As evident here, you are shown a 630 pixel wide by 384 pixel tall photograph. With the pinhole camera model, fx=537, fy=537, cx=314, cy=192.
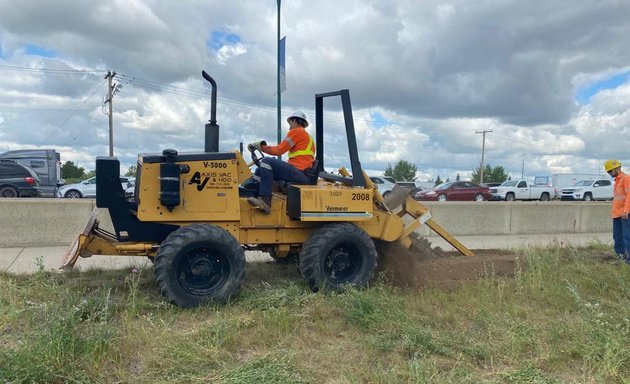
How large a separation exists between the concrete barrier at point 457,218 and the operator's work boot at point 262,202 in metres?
5.12

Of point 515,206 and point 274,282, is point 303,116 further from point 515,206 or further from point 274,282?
point 515,206

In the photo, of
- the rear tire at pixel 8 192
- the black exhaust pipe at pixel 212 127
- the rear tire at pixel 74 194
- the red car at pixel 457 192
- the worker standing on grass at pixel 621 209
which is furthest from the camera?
the red car at pixel 457 192

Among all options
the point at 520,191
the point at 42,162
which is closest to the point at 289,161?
the point at 42,162

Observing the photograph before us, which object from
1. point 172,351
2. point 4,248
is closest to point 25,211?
point 4,248

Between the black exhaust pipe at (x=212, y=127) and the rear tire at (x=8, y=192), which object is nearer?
the black exhaust pipe at (x=212, y=127)

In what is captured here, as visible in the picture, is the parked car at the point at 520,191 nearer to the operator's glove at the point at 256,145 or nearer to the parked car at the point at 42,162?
the parked car at the point at 42,162

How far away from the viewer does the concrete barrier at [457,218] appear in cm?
962

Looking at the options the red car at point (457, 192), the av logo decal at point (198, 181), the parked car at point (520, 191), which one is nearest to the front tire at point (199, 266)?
the av logo decal at point (198, 181)

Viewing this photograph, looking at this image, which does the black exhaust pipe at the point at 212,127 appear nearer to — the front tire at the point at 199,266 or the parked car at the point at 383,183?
the front tire at the point at 199,266

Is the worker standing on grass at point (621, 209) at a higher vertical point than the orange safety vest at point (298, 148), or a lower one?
lower

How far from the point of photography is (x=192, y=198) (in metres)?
5.75

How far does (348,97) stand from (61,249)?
19.7 ft

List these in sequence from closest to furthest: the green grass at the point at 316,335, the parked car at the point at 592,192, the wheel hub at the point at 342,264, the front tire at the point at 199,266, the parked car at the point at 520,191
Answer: the green grass at the point at 316,335 < the front tire at the point at 199,266 < the wheel hub at the point at 342,264 < the parked car at the point at 520,191 < the parked car at the point at 592,192

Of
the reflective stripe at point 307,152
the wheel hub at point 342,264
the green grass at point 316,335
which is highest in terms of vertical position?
the reflective stripe at point 307,152
